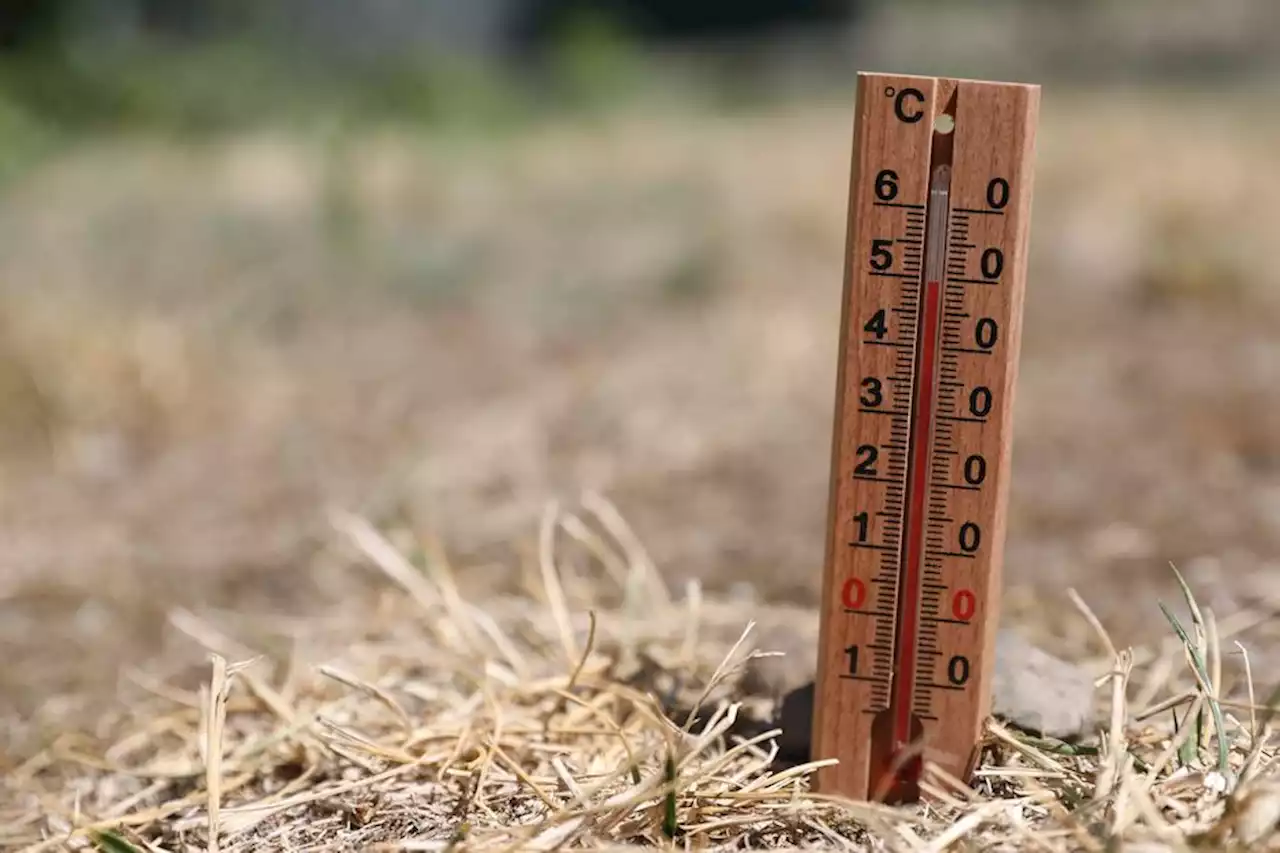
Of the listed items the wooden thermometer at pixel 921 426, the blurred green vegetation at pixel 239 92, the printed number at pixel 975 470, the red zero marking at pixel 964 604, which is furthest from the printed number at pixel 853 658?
the blurred green vegetation at pixel 239 92

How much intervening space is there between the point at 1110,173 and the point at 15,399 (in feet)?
17.4

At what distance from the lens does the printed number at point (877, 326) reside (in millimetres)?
1303

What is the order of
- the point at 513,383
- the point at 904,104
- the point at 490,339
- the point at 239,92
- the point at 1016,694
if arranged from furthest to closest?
1. the point at 239,92
2. the point at 490,339
3. the point at 513,383
4. the point at 1016,694
5. the point at 904,104

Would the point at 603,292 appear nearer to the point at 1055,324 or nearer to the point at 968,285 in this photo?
the point at 1055,324

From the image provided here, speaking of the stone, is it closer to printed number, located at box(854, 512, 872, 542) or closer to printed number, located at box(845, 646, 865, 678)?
printed number, located at box(845, 646, 865, 678)

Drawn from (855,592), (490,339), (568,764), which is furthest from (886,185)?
(490,339)

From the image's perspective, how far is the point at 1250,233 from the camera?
5207 millimetres

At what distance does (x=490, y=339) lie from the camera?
4.57 metres

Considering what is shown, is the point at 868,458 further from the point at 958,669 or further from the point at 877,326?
the point at 958,669

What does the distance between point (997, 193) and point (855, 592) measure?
448 millimetres

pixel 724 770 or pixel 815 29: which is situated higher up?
pixel 815 29

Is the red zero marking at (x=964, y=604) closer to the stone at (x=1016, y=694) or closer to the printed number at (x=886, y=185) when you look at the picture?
the stone at (x=1016, y=694)

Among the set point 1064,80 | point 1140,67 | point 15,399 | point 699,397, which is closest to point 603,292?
point 699,397

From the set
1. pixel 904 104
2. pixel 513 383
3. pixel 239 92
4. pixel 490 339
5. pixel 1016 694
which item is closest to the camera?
pixel 904 104
